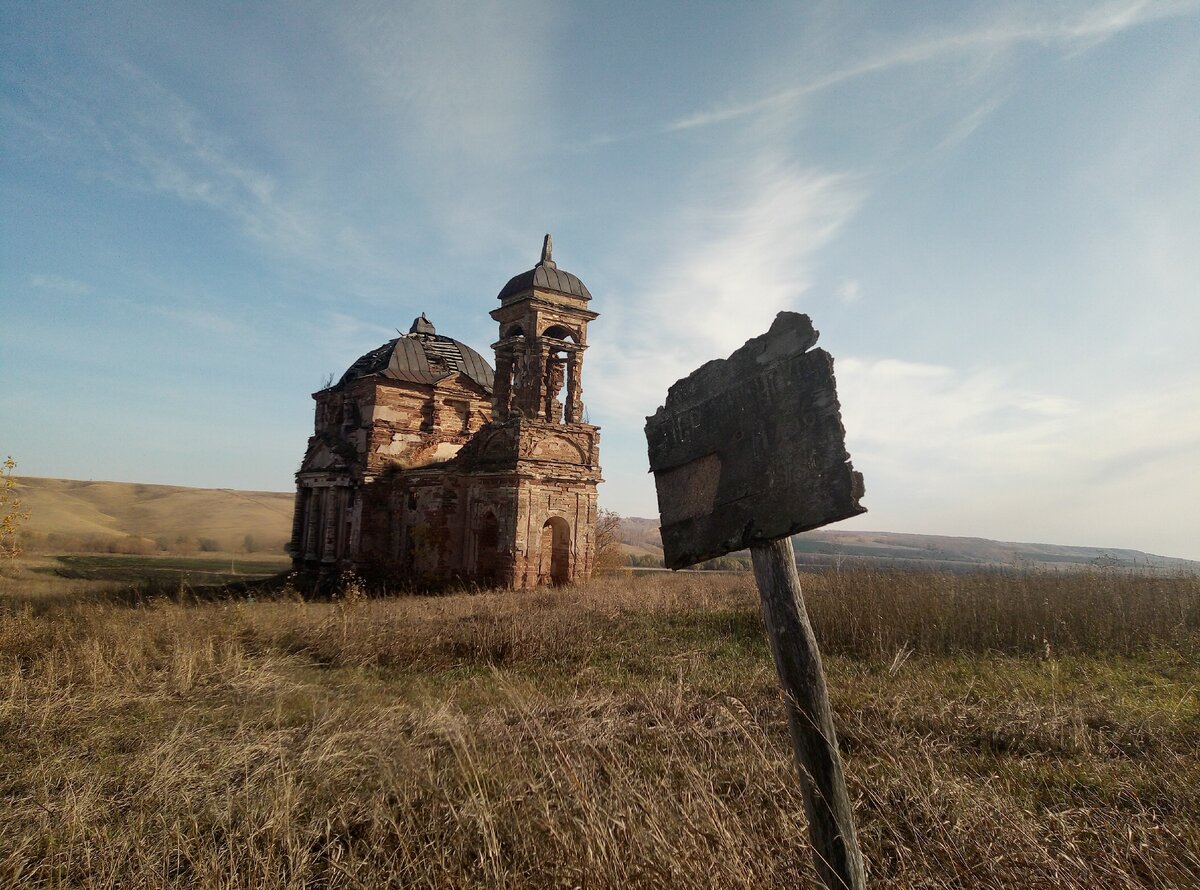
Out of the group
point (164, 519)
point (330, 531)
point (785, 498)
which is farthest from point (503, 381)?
point (164, 519)

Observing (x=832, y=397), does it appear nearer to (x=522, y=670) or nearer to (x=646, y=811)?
(x=646, y=811)

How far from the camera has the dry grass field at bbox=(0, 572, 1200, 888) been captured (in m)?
2.99

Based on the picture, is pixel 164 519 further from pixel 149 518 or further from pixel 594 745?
pixel 594 745

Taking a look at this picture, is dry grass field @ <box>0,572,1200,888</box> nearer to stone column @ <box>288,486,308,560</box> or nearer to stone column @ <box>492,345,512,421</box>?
stone column @ <box>492,345,512,421</box>

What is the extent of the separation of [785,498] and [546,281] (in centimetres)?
1706

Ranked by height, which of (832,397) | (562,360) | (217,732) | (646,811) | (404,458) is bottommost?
(217,732)

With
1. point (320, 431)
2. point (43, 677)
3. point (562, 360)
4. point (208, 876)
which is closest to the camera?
point (208, 876)

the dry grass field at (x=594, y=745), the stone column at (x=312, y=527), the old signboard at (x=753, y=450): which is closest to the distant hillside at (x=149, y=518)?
the stone column at (x=312, y=527)

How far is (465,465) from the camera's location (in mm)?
17766

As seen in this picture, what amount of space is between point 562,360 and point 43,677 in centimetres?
1381

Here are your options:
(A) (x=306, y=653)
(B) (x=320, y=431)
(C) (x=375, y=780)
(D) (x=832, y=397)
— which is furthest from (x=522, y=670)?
(B) (x=320, y=431)

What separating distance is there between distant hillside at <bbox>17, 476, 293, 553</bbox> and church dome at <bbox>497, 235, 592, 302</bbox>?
105 feet

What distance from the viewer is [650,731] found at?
16.6ft

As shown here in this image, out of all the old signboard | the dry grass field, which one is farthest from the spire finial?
the old signboard
